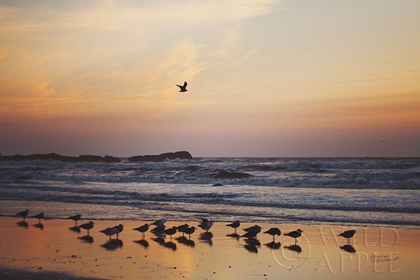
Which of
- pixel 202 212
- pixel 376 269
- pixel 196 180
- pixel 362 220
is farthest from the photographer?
pixel 196 180

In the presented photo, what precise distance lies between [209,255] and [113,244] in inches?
111

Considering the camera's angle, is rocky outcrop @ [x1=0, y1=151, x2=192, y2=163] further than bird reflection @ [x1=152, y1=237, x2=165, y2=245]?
Yes

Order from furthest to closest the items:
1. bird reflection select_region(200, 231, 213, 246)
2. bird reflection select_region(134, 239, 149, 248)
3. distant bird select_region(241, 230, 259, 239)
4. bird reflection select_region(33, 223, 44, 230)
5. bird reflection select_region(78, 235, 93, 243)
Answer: bird reflection select_region(33, 223, 44, 230), distant bird select_region(241, 230, 259, 239), bird reflection select_region(200, 231, 213, 246), bird reflection select_region(78, 235, 93, 243), bird reflection select_region(134, 239, 149, 248)

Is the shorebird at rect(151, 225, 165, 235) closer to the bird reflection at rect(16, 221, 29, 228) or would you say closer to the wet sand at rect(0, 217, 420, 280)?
the wet sand at rect(0, 217, 420, 280)

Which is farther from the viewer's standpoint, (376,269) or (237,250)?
(237,250)

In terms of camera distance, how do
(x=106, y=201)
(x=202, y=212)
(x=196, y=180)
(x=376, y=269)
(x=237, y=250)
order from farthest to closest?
(x=196, y=180) < (x=106, y=201) < (x=202, y=212) < (x=237, y=250) < (x=376, y=269)

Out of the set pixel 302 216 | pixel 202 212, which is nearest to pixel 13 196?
pixel 202 212

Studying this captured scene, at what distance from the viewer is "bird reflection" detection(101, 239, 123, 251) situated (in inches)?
460

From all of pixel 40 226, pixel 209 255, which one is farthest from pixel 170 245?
pixel 40 226

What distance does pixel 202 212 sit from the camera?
19.0 metres

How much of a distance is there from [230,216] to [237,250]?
254 inches

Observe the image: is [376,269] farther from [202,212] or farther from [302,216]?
[202,212]

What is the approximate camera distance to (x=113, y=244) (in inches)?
477

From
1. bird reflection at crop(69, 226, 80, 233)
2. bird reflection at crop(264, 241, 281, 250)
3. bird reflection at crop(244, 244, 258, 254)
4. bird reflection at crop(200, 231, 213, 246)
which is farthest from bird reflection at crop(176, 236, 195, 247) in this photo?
bird reflection at crop(69, 226, 80, 233)
